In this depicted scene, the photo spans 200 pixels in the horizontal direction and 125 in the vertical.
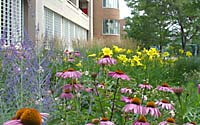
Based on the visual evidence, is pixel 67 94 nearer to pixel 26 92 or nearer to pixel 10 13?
pixel 26 92

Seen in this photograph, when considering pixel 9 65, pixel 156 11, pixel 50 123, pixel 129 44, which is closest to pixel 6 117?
pixel 50 123

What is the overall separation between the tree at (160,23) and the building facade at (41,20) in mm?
3675

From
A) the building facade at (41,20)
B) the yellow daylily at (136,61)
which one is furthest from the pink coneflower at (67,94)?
the yellow daylily at (136,61)

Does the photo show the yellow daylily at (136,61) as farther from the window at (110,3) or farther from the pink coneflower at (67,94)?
the window at (110,3)

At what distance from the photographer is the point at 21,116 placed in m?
1.62

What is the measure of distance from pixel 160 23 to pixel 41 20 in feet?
29.8

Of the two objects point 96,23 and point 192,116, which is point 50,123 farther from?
point 96,23

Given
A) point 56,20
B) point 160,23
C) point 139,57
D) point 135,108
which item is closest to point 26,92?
point 135,108

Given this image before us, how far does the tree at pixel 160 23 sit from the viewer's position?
2075 centimetres

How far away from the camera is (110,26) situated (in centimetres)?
3597

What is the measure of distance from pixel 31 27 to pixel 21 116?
12.2 m

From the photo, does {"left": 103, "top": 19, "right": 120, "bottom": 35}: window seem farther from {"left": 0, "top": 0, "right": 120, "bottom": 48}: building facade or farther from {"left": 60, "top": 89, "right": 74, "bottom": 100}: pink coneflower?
{"left": 60, "top": 89, "right": 74, "bottom": 100}: pink coneflower

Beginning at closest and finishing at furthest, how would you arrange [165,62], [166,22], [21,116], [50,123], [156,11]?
[21,116]
[50,123]
[165,62]
[156,11]
[166,22]

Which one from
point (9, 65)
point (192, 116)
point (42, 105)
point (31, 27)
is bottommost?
point (192, 116)
